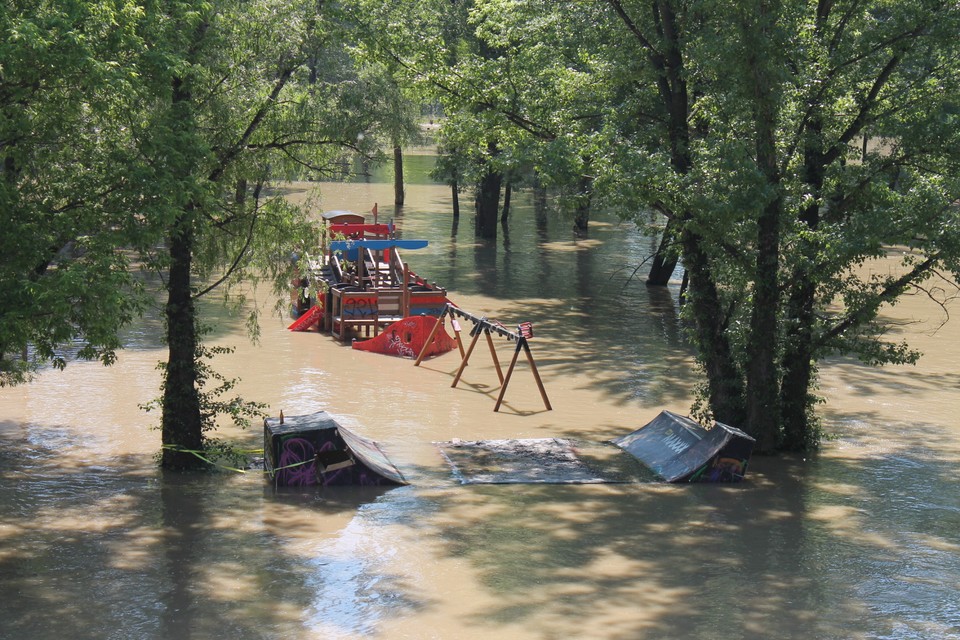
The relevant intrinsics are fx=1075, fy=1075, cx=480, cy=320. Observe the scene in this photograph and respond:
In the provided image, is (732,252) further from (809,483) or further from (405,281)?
(405,281)

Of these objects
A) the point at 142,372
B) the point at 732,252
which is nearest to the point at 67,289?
the point at 732,252

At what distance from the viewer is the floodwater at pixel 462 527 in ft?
30.3

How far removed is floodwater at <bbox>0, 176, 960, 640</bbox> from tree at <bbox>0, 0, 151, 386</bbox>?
220cm

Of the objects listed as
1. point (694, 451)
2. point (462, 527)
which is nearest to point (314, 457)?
point (462, 527)

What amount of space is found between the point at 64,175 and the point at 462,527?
542cm

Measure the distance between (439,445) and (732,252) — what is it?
4.94m

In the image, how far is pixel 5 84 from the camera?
9.54m

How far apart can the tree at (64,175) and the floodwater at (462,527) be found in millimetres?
2200

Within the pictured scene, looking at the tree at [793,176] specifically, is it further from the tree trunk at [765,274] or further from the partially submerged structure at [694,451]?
the partially submerged structure at [694,451]

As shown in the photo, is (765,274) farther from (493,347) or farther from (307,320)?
(307,320)

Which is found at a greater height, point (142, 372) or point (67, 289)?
point (67, 289)

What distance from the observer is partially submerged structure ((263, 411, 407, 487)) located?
12.8 meters

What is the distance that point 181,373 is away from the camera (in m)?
13.4

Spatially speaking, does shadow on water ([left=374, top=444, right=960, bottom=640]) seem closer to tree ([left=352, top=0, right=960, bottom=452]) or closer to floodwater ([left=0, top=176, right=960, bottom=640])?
floodwater ([left=0, top=176, right=960, bottom=640])
